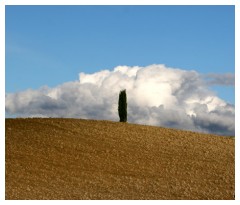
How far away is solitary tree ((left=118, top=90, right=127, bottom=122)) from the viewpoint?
25953 millimetres

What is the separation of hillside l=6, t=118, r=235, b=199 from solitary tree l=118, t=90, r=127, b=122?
2.10 feet

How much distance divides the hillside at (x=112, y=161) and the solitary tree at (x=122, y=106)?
2.10 feet

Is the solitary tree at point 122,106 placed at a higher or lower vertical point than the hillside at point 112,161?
higher

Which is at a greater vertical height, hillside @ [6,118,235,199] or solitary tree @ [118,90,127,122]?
solitary tree @ [118,90,127,122]

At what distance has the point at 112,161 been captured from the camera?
19.9m

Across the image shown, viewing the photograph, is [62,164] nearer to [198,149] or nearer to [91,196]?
[91,196]

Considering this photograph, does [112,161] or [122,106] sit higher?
[122,106]

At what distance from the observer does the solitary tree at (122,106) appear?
26.0 metres

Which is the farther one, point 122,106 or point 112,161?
point 122,106

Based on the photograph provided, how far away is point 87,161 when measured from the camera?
65.0ft

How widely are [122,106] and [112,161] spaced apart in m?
6.78

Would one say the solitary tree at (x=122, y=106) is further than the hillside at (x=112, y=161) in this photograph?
Yes
